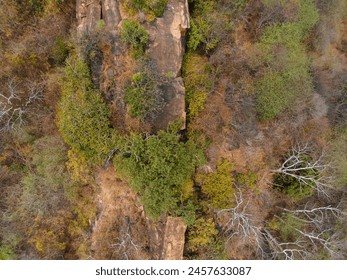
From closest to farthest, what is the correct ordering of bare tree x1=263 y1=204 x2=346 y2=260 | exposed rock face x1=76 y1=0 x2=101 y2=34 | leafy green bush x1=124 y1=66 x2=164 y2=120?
1. leafy green bush x1=124 y1=66 x2=164 y2=120
2. exposed rock face x1=76 y1=0 x2=101 y2=34
3. bare tree x1=263 y1=204 x2=346 y2=260

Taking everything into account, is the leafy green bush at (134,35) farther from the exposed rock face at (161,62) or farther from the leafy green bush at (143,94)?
the leafy green bush at (143,94)

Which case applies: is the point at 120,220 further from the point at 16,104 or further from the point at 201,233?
the point at 16,104

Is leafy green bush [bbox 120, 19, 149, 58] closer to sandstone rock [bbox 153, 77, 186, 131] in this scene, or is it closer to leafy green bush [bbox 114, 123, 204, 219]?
sandstone rock [bbox 153, 77, 186, 131]

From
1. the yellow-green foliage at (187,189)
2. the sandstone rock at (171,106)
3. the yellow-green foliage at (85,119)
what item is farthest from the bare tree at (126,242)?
the sandstone rock at (171,106)

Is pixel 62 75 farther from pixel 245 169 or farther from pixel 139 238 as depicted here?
pixel 245 169

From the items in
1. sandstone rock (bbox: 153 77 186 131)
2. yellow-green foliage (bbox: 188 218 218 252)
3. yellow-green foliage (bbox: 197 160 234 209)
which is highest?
sandstone rock (bbox: 153 77 186 131)

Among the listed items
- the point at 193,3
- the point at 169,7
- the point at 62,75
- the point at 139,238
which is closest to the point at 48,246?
the point at 139,238

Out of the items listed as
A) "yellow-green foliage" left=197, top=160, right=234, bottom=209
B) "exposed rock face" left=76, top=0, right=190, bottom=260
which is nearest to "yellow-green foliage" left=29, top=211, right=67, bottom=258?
"exposed rock face" left=76, top=0, right=190, bottom=260
